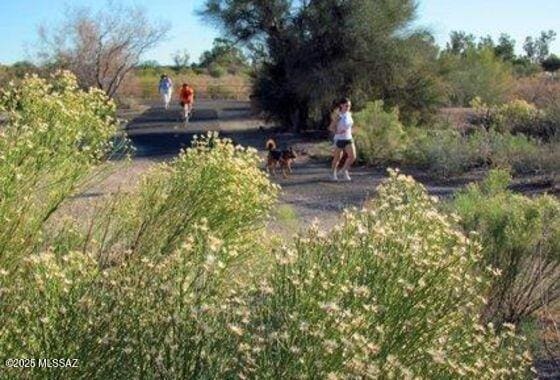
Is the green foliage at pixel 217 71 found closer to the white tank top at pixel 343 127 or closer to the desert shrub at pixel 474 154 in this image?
the desert shrub at pixel 474 154

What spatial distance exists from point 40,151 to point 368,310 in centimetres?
241

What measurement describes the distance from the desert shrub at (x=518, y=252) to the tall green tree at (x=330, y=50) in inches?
718

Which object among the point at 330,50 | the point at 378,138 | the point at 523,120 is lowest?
the point at 378,138

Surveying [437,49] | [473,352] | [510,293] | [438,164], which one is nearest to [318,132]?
[437,49]

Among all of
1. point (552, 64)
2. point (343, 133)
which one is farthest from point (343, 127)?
point (552, 64)

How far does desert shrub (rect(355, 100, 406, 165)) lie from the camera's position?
1897 centimetres

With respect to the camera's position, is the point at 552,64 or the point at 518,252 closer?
the point at 518,252

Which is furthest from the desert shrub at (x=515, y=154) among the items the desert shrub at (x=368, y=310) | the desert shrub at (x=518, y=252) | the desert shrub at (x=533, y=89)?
the desert shrub at (x=533, y=89)

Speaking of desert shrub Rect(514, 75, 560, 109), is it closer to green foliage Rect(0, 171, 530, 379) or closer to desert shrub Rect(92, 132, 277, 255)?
desert shrub Rect(92, 132, 277, 255)

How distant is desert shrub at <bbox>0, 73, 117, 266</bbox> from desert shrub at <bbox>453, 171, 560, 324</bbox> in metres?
2.89

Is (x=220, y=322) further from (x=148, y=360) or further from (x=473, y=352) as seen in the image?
(x=473, y=352)

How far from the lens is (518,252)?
21.0ft

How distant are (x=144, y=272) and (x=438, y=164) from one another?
46.2 ft

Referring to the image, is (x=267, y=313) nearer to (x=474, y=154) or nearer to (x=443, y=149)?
(x=443, y=149)
